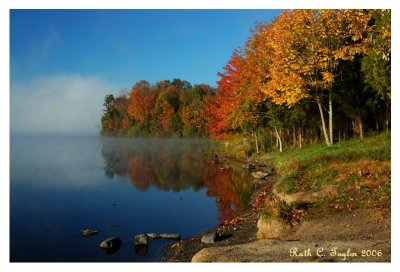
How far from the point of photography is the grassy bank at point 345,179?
14.9 metres

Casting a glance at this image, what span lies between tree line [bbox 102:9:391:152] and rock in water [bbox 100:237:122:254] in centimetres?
1388

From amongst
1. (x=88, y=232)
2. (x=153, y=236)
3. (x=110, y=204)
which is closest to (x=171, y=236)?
(x=153, y=236)

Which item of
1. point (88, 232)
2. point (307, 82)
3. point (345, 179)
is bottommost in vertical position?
point (88, 232)

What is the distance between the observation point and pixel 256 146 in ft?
138

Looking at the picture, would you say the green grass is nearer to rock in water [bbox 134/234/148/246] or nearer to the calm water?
the calm water

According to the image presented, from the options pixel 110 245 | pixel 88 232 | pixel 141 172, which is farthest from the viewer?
pixel 141 172

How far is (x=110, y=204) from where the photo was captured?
22.4 m

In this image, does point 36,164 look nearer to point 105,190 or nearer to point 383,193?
point 105,190

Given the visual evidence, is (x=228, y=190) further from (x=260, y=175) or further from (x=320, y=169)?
(x=320, y=169)

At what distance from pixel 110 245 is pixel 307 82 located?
16.8 meters

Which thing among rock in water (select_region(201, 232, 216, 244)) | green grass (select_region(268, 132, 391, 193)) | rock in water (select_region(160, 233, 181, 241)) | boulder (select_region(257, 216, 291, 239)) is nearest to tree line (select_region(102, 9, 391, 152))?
green grass (select_region(268, 132, 391, 193))

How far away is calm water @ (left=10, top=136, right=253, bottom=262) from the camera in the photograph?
52.3 feet
